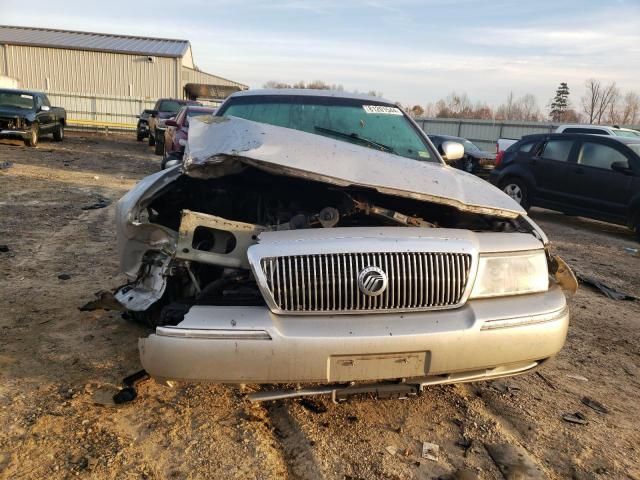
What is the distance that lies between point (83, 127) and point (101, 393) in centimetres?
2718

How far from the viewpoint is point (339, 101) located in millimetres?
4387

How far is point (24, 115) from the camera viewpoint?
1548 cm

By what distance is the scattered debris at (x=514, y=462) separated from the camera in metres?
2.34

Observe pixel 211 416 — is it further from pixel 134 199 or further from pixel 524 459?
pixel 524 459

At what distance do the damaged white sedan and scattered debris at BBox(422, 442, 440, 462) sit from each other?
1.01ft

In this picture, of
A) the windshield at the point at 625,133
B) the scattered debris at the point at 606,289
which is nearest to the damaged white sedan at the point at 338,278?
the scattered debris at the point at 606,289

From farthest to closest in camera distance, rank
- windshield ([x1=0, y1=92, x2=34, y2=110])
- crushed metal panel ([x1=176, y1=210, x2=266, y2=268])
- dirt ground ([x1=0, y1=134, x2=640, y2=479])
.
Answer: windshield ([x1=0, y1=92, x2=34, y2=110]), crushed metal panel ([x1=176, y1=210, x2=266, y2=268]), dirt ground ([x1=0, y1=134, x2=640, y2=479])

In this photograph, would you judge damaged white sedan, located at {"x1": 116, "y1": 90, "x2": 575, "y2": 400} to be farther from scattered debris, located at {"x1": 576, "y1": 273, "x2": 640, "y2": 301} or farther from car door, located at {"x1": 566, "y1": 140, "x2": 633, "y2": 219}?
car door, located at {"x1": 566, "y1": 140, "x2": 633, "y2": 219}

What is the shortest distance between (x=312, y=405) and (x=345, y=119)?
93.2 inches

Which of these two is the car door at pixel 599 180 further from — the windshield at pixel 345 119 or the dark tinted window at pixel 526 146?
the windshield at pixel 345 119

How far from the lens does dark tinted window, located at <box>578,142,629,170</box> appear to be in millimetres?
8648

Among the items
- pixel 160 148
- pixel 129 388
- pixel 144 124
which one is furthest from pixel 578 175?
pixel 144 124

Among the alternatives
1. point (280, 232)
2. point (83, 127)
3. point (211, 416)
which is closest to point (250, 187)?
point (280, 232)

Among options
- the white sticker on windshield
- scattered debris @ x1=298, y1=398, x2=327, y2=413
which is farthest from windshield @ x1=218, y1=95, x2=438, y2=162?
scattered debris @ x1=298, y1=398, x2=327, y2=413
